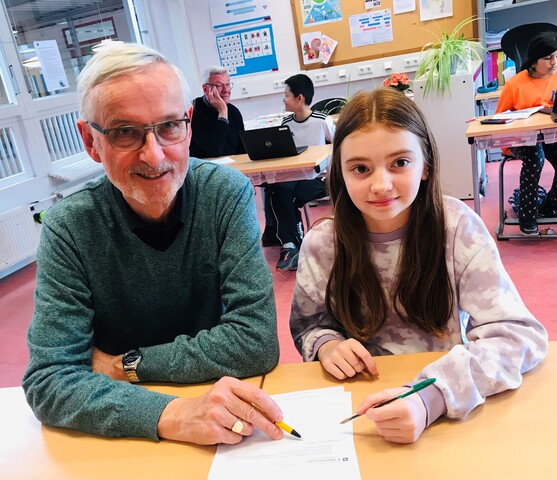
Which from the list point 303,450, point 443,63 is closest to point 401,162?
point 303,450

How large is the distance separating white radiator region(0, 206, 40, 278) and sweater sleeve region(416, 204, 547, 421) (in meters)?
3.89

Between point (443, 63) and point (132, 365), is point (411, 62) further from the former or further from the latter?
point (132, 365)

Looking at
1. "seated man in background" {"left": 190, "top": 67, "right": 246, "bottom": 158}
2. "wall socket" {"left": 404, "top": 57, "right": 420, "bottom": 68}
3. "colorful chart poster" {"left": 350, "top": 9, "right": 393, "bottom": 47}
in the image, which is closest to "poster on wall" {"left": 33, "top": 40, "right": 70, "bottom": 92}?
"seated man in background" {"left": 190, "top": 67, "right": 246, "bottom": 158}

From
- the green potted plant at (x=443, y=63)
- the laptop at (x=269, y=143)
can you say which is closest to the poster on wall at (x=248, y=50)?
the green potted plant at (x=443, y=63)

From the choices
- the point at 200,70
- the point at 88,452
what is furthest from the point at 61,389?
the point at 200,70

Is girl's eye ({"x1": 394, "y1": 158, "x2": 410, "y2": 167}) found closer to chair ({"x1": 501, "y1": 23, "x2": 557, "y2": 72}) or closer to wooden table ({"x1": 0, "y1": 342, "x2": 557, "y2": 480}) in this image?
wooden table ({"x1": 0, "y1": 342, "x2": 557, "y2": 480})

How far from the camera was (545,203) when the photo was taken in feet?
12.4

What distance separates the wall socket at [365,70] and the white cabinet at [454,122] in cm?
163

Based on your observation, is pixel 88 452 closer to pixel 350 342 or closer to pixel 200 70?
pixel 350 342

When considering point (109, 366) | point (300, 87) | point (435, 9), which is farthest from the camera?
point (435, 9)

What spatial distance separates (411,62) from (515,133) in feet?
9.07

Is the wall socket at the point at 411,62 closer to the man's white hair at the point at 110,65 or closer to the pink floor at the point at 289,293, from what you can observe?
the pink floor at the point at 289,293

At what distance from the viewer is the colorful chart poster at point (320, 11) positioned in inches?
221

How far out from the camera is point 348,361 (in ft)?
3.26
